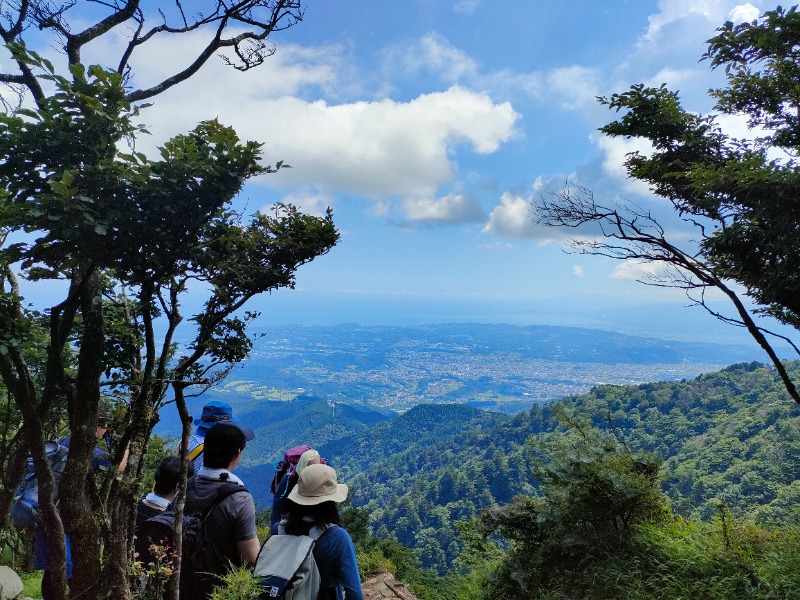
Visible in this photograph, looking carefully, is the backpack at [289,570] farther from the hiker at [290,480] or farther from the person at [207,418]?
the person at [207,418]

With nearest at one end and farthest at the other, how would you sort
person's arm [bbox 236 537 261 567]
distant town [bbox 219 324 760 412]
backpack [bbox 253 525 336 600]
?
backpack [bbox 253 525 336 600]
person's arm [bbox 236 537 261 567]
distant town [bbox 219 324 760 412]

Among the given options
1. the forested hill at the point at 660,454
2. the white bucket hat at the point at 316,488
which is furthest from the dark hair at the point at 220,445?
the forested hill at the point at 660,454

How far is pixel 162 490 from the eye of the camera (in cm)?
317

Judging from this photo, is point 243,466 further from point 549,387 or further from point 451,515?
point 549,387

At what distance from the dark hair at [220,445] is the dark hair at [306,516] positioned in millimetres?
796

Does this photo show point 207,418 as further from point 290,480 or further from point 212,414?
point 290,480

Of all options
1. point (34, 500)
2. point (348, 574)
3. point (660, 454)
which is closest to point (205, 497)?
point (348, 574)

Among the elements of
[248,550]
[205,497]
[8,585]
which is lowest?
[8,585]

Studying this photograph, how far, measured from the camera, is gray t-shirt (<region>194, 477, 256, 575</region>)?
255cm

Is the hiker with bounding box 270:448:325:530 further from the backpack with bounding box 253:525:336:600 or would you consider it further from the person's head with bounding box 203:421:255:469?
the backpack with bounding box 253:525:336:600

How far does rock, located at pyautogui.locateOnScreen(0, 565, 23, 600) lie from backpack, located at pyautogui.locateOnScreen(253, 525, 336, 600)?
4.30 metres

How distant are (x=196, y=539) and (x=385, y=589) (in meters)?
4.12

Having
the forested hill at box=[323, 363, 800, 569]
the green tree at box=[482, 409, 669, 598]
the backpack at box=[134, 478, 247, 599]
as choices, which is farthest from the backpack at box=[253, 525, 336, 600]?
the forested hill at box=[323, 363, 800, 569]

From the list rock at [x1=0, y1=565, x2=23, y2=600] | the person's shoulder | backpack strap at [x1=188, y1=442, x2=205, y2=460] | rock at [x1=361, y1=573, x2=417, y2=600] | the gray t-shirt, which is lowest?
rock at [x1=361, y1=573, x2=417, y2=600]
